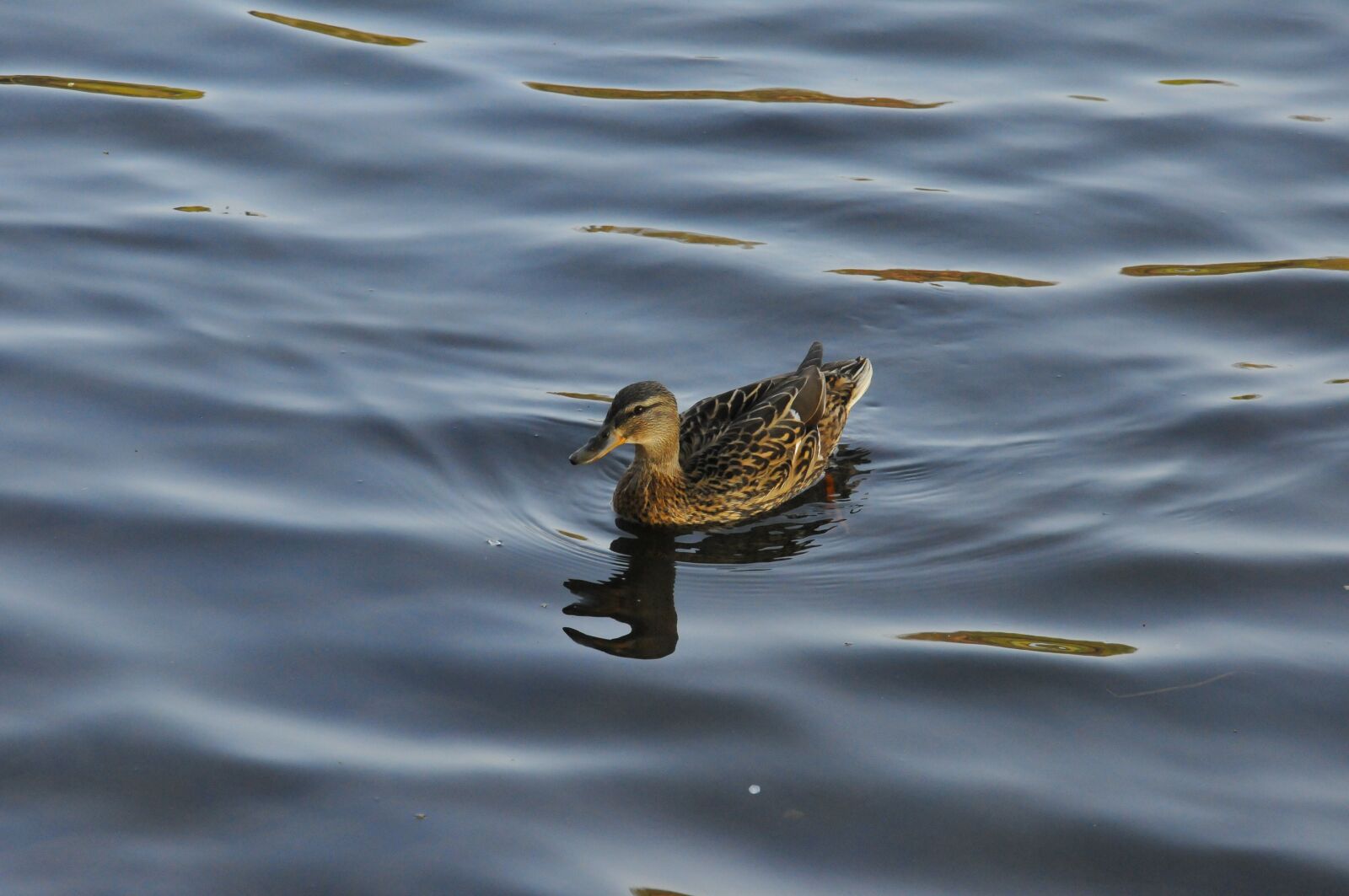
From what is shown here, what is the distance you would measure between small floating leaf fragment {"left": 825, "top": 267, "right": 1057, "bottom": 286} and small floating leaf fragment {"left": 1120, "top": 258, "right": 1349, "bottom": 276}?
0.65 metres

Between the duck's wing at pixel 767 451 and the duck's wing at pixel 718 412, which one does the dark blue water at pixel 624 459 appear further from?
the duck's wing at pixel 718 412

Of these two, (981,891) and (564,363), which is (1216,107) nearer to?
(564,363)

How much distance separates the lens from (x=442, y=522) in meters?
8.34

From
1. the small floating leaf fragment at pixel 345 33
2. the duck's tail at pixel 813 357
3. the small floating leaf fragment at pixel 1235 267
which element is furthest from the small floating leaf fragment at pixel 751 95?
the duck's tail at pixel 813 357

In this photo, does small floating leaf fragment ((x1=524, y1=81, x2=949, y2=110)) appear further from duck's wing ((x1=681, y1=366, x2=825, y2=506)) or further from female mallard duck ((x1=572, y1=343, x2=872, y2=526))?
duck's wing ((x1=681, y1=366, x2=825, y2=506))

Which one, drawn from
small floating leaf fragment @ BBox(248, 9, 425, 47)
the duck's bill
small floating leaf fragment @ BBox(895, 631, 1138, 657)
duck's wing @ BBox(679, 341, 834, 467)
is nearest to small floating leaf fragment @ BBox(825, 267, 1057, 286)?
duck's wing @ BBox(679, 341, 834, 467)

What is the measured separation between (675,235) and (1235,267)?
3.68m

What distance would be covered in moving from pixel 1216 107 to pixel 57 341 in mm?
8945

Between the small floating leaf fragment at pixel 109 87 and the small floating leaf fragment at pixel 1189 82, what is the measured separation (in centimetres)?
774

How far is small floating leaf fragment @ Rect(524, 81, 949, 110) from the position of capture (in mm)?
13836

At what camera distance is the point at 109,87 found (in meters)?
13.5

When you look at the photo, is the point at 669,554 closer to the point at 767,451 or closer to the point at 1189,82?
the point at 767,451

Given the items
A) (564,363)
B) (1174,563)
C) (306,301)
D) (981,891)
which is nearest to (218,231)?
(306,301)

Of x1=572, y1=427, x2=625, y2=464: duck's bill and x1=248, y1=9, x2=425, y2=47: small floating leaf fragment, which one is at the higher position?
x1=248, y1=9, x2=425, y2=47: small floating leaf fragment
